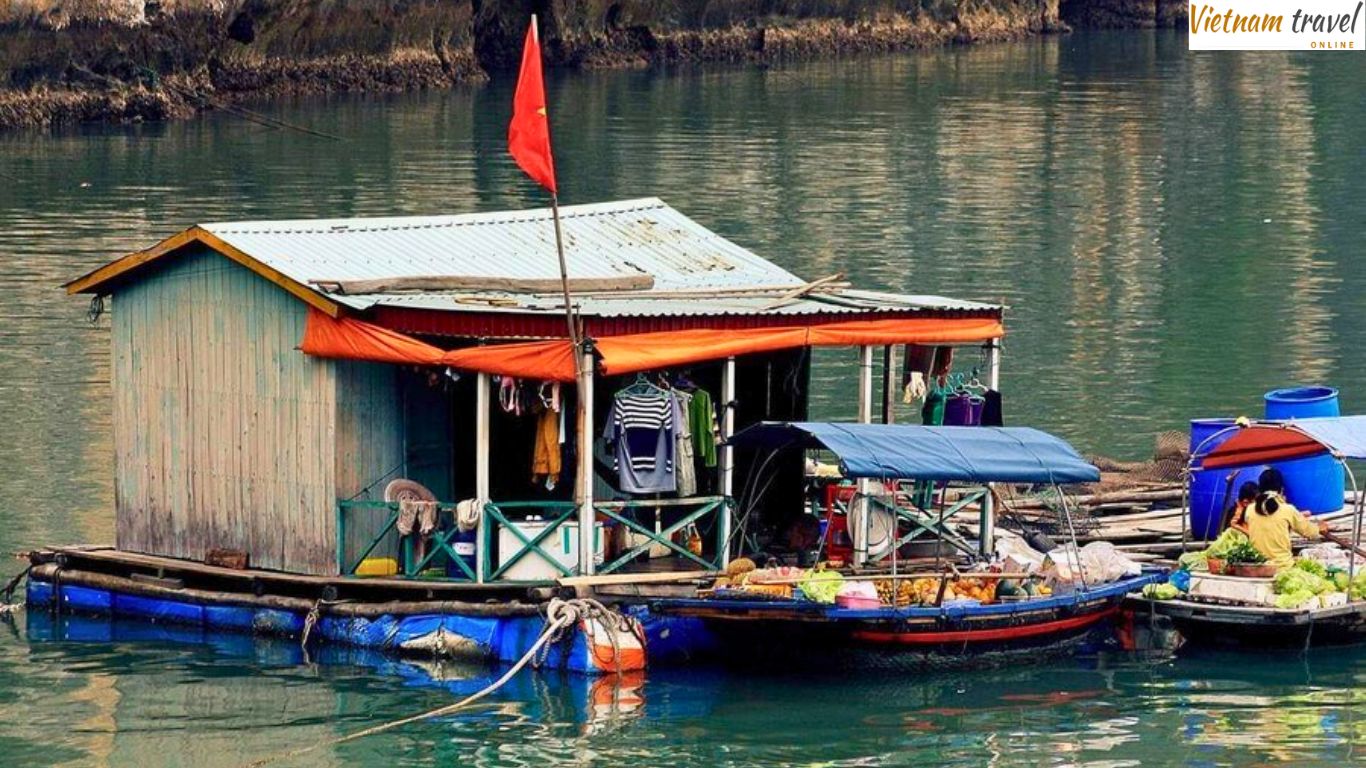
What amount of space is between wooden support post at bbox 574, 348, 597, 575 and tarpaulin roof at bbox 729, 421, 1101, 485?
3.76ft

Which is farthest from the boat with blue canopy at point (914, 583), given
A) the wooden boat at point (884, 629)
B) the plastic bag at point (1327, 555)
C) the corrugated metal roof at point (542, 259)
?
the plastic bag at point (1327, 555)

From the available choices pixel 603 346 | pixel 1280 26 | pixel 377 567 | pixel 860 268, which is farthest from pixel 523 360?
pixel 1280 26

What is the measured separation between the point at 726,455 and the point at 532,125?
2.47 m

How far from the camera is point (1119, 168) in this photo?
50094mm

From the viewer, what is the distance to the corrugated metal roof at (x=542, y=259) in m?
17.8

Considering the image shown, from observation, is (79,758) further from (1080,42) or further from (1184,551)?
(1080,42)

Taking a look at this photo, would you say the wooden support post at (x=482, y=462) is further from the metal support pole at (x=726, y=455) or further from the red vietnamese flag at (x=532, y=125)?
the metal support pole at (x=726, y=455)

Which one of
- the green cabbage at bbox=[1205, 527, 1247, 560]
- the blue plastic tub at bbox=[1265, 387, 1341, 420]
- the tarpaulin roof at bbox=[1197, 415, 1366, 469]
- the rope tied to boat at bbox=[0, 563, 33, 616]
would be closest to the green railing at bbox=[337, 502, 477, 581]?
the rope tied to boat at bbox=[0, 563, 33, 616]

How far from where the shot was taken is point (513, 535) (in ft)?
56.9

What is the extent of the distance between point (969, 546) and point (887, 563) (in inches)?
32.7

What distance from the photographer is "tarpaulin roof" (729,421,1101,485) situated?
17.0 m

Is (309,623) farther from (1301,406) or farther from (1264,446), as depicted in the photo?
(1301,406)

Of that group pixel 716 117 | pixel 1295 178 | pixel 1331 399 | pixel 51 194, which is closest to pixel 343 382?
pixel 1331 399

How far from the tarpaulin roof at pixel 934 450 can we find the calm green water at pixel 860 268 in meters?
1.27
